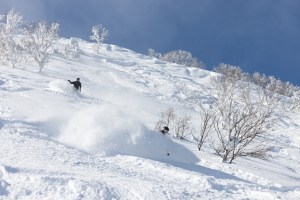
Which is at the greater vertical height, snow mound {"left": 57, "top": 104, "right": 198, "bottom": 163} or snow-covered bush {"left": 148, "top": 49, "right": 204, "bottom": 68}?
snow-covered bush {"left": 148, "top": 49, "right": 204, "bottom": 68}

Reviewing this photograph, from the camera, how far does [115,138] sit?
12.6 metres

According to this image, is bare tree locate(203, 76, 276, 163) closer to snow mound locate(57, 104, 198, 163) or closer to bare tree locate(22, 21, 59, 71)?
snow mound locate(57, 104, 198, 163)

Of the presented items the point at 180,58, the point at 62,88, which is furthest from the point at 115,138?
the point at 180,58

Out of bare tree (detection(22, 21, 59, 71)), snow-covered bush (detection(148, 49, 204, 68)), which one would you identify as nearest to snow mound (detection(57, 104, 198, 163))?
bare tree (detection(22, 21, 59, 71))

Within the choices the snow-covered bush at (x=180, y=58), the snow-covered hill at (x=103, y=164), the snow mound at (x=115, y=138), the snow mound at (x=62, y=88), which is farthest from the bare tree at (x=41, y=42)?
the snow-covered bush at (x=180, y=58)

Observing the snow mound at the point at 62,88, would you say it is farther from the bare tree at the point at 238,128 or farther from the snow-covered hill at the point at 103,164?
the bare tree at the point at 238,128

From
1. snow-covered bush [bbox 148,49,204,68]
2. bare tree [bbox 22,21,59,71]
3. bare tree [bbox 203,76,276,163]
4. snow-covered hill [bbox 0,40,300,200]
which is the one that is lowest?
snow-covered hill [bbox 0,40,300,200]

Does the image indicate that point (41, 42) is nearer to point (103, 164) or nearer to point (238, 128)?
point (238, 128)

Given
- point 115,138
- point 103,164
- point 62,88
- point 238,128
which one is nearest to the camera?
point 103,164

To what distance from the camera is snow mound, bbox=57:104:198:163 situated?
11.9m

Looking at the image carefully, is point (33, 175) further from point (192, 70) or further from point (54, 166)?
point (192, 70)

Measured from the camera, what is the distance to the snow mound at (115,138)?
469 inches

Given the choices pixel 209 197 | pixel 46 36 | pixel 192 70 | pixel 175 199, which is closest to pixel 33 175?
pixel 175 199

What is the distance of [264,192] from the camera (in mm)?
9789
